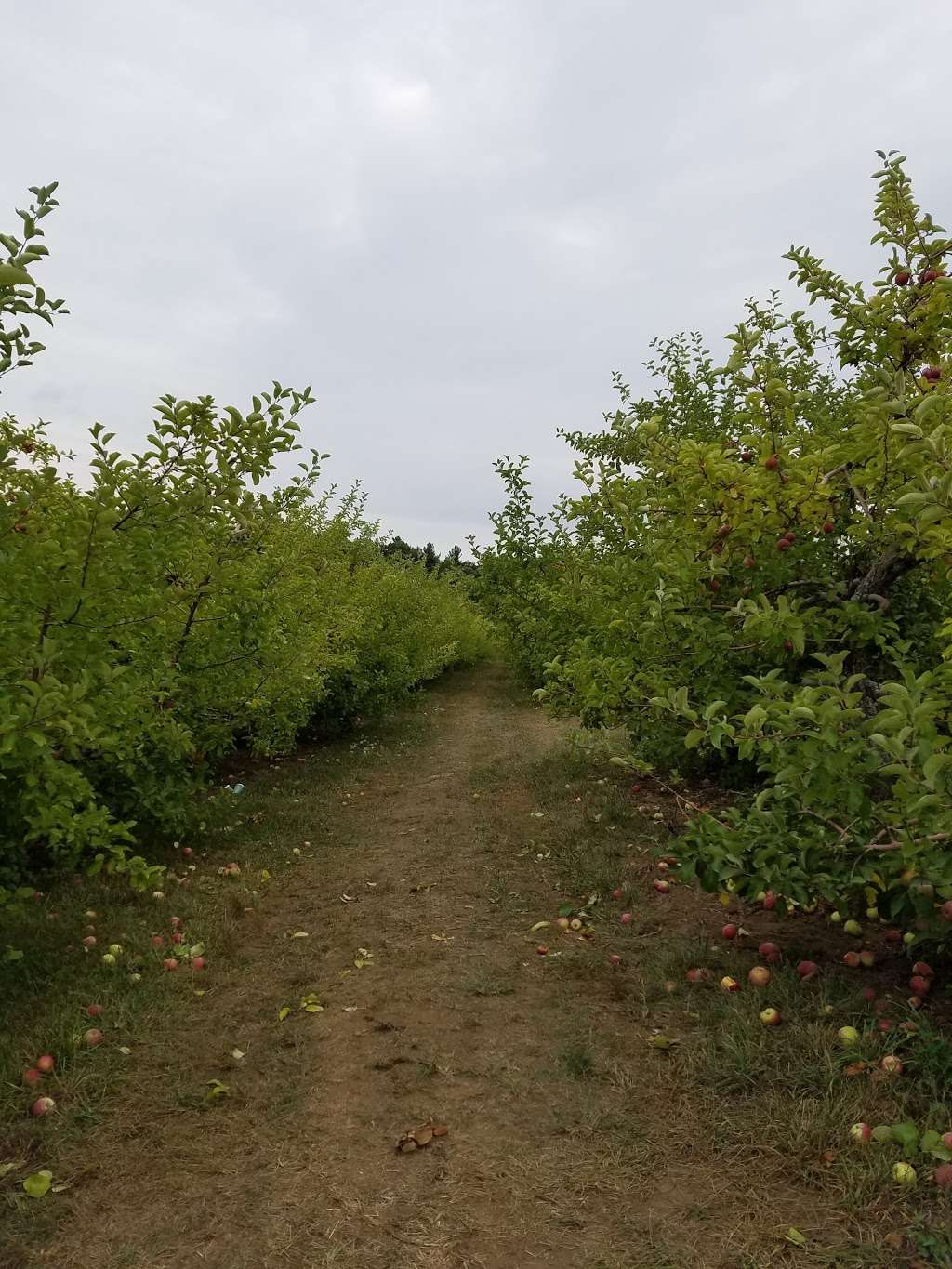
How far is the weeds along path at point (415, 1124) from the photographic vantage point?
8.13ft

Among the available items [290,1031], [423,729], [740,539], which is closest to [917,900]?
[740,539]

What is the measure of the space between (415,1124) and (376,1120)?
16 cm

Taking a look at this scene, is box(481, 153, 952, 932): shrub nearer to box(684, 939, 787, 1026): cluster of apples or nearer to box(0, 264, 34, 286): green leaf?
box(684, 939, 787, 1026): cluster of apples

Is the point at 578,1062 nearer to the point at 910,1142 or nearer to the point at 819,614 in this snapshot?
the point at 910,1142

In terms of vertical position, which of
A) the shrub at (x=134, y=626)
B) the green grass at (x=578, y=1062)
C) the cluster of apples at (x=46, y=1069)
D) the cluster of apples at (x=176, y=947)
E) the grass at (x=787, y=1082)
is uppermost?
the shrub at (x=134, y=626)

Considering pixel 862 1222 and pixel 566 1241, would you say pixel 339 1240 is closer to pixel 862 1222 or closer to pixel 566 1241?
pixel 566 1241

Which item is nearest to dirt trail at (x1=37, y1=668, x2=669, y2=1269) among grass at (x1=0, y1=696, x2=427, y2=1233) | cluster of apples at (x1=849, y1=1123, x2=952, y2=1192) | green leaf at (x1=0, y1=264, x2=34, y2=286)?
grass at (x1=0, y1=696, x2=427, y2=1233)

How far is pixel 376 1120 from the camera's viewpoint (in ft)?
10.1

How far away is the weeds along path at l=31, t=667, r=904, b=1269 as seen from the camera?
248 centimetres

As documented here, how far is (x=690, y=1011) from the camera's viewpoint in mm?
3668

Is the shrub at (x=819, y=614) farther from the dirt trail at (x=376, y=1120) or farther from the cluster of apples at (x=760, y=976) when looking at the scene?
the dirt trail at (x=376, y=1120)

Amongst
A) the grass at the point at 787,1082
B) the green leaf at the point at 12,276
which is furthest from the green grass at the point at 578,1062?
the green leaf at the point at 12,276

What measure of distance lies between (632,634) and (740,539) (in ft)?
3.73

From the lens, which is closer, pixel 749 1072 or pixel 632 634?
pixel 749 1072
